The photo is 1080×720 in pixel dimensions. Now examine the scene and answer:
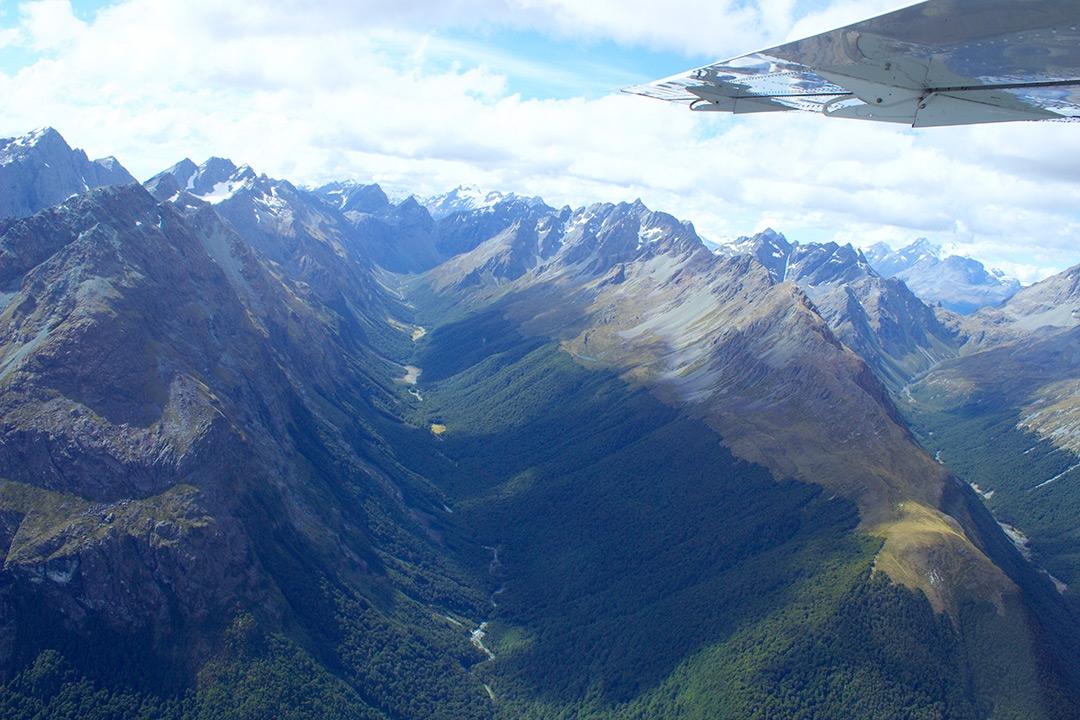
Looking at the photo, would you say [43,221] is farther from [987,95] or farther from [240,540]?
[987,95]

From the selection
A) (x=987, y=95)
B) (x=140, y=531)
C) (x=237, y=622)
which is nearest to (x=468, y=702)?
(x=237, y=622)

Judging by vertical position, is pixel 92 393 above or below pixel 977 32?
below

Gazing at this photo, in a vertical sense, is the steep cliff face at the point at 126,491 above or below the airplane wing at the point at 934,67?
below

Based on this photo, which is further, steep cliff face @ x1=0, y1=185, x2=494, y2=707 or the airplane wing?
steep cliff face @ x1=0, y1=185, x2=494, y2=707

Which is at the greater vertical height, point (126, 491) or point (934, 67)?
point (934, 67)

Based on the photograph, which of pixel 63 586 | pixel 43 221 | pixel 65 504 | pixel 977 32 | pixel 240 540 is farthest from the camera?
pixel 43 221

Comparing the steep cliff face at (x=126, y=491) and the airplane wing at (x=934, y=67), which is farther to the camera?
the steep cliff face at (x=126, y=491)

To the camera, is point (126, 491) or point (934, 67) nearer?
point (934, 67)

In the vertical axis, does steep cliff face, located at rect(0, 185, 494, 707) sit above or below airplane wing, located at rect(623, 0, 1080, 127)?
below
